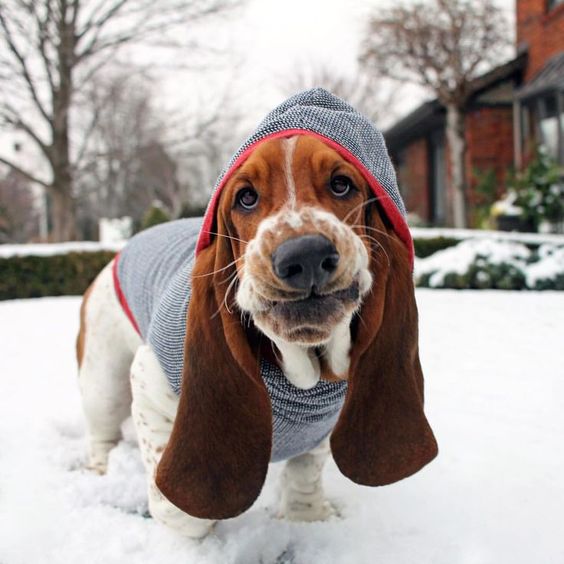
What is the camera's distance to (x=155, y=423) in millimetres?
2344

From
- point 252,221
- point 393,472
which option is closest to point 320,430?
Answer: point 393,472

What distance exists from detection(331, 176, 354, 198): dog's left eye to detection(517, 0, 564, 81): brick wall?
1325cm

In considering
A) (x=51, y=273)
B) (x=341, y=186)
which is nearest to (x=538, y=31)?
(x=51, y=273)

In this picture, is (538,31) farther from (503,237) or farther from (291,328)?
(291,328)

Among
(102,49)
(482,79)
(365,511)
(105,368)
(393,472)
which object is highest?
(102,49)

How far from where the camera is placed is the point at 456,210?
1477 cm

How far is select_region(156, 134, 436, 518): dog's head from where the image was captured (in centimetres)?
173

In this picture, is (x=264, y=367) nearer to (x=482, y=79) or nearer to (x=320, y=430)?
(x=320, y=430)

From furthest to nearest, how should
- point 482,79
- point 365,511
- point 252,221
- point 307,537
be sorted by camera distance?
1. point 482,79
2. point 365,511
3. point 307,537
4. point 252,221

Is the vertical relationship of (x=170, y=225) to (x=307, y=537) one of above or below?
above

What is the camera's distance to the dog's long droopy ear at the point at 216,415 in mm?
1918

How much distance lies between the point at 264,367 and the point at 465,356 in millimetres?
3061

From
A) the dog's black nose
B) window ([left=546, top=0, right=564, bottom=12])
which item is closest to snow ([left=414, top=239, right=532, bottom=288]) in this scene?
the dog's black nose

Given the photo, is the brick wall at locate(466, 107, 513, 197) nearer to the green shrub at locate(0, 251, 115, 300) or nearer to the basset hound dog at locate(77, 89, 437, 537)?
the green shrub at locate(0, 251, 115, 300)
